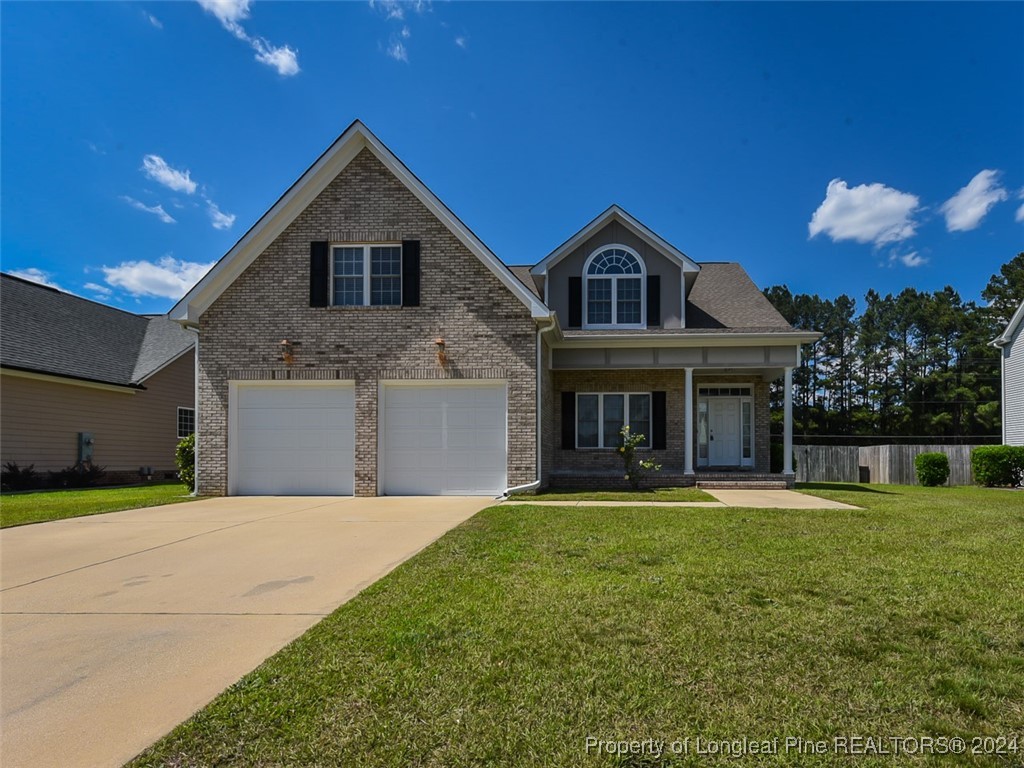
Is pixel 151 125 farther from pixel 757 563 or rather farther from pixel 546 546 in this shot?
pixel 757 563

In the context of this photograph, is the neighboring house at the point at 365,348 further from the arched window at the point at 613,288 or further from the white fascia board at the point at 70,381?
the white fascia board at the point at 70,381

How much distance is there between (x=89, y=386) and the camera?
654 inches

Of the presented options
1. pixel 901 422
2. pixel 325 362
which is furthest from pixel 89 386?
pixel 901 422

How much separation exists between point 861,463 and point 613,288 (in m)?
14.2

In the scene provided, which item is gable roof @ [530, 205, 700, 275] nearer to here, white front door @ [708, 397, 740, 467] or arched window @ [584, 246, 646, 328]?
arched window @ [584, 246, 646, 328]

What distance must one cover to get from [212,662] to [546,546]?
11.2 feet

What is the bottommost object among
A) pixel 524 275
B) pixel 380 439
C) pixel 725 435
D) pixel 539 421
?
pixel 725 435

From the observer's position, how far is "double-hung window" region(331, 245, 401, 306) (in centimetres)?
1204

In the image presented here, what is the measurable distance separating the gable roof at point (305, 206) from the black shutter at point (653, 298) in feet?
14.3

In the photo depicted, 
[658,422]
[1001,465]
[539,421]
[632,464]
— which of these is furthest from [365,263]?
[1001,465]

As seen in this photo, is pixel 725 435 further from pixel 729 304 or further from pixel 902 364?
pixel 902 364

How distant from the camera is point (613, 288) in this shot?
1470 cm

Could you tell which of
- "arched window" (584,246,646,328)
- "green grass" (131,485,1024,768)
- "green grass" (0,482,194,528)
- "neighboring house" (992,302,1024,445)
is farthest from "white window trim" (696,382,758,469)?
"green grass" (0,482,194,528)

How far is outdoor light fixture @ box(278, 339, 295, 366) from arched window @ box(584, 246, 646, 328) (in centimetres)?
720
